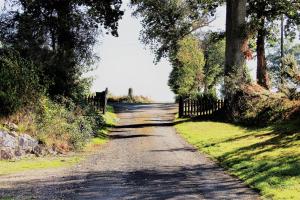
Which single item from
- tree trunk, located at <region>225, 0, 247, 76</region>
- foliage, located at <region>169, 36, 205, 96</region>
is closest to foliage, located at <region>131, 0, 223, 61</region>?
foliage, located at <region>169, 36, 205, 96</region>

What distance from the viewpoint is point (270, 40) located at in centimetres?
4647

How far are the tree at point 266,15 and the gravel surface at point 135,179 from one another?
19291mm

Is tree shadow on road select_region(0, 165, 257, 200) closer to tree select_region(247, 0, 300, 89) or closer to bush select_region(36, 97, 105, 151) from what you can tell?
bush select_region(36, 97, 105, 151)

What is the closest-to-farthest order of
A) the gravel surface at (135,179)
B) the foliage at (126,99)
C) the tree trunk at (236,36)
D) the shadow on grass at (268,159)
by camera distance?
the gravel surface at (135,179)
the shadow on grass at (268,159)
the tree trunk at (236,36)
the foliage at (126,99)

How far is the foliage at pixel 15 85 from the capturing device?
19.0 metres

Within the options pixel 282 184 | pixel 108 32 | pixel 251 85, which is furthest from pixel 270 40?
pixel 282 184

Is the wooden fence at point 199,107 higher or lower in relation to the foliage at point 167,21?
lower

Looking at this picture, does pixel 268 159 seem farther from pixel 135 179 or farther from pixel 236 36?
pixel 236 36

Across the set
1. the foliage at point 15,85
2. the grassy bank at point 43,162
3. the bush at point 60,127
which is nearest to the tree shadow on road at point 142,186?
the grassy bank at point 43,162

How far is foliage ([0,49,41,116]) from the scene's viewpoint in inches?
750

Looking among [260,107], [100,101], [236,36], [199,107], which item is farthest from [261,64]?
[100,101]

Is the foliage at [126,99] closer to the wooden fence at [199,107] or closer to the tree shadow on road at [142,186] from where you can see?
the wooden fence at [199,107]

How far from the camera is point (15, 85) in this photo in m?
19.8

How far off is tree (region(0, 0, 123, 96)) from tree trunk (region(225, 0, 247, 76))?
714cm
